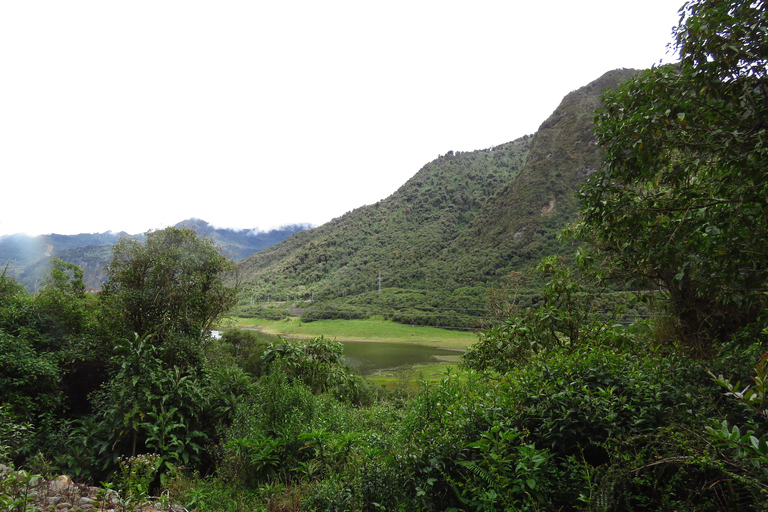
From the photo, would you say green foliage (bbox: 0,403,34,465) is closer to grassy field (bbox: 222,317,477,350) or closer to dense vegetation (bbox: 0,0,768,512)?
dense vegetation (bbox: 0,0,768,512)

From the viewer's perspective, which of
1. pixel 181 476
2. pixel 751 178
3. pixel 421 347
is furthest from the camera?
pixel 421 347

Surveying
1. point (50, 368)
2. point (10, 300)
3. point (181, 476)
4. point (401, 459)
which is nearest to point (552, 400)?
point (401, 459)

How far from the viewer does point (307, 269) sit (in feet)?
397

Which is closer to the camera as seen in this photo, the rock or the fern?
the fern

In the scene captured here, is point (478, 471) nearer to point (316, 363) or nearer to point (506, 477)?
point (506, 477)

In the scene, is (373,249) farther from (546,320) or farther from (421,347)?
(546,320)

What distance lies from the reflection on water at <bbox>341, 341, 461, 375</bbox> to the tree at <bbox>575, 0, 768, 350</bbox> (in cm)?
3249

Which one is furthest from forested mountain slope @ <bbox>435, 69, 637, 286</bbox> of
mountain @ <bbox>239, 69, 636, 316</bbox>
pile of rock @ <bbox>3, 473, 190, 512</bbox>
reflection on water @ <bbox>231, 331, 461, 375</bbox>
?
pile of rock @ <bbox>3, 473, 190, 512</bbox>

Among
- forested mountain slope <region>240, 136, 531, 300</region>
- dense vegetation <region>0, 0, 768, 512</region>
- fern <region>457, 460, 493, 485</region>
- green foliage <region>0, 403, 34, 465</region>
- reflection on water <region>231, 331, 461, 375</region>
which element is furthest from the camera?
forested mountain slope <region>240, 136, 531, 300</region>

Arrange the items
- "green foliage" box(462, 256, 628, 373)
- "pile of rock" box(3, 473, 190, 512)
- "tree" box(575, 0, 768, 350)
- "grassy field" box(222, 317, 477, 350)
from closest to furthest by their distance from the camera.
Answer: "tree" box(575, 0, 768, 350)
"pile of rock" box(3, 473, 190, 512)
"green foliage" box(462, 256, 628, 373)
"grassy field" box(222, 317, 477, 350)

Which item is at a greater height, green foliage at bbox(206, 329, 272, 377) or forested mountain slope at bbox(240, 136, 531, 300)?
forested mountain slope at bbox(240, 136, 531, 300)

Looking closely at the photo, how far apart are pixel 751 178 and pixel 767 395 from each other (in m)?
2.38

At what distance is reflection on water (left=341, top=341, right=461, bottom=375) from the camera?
3888 cm

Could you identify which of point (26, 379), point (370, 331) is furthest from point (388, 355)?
point (26, 379)
